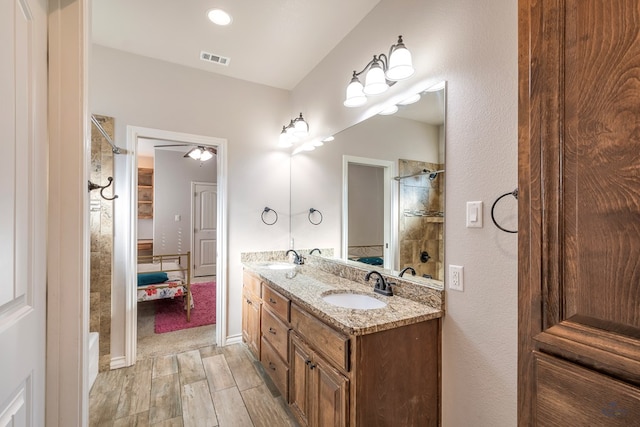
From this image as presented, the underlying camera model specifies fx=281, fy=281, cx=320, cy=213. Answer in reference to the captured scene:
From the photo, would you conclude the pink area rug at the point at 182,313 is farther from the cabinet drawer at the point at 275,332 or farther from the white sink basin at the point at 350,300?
the white sink basin at the point at 350,300

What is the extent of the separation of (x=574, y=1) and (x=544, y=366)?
681 millimetres

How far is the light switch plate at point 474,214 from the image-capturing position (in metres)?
1.30

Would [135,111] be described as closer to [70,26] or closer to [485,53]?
[70,26]

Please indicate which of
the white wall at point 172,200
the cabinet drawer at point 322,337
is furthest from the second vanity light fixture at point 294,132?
the white wall at point 172,200

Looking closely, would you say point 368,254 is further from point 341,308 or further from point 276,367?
point 276,367

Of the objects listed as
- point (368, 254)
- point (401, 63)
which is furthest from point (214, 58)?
point (368, 254)

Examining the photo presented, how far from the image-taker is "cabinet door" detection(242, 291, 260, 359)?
2381mm

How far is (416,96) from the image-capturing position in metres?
1.64

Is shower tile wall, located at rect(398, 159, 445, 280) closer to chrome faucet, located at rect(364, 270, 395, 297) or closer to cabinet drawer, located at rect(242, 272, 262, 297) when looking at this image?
chrome faucet, located at rect(364, 270, 395, 297)

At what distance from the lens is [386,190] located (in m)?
1.94

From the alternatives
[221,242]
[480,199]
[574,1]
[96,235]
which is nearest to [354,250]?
[480,199]

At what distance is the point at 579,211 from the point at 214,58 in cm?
295

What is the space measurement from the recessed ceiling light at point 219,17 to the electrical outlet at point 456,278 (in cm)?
229

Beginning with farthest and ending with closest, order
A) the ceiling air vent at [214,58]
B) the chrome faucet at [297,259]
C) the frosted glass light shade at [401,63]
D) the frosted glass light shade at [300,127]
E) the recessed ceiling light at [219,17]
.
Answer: the chrome faucet at [297,259]
the frosted glass light shade at [300,127]
the ceiling air vent at [214,58]
the recessed ceiling light at [219,17]
the frosted glass light shade at [401,63]
